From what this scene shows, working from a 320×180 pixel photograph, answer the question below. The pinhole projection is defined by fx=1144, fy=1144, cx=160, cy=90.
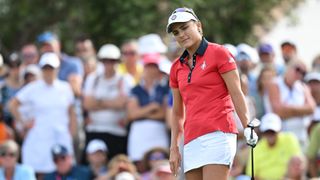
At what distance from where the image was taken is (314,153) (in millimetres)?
15945

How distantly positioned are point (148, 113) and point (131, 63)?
1.38 metres

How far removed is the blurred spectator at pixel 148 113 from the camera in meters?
16.0

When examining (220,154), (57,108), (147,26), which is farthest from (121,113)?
(220,154)

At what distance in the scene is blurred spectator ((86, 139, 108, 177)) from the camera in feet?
52.7

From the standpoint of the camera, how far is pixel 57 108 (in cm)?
1638

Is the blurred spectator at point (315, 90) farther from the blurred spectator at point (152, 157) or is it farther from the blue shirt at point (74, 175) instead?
the blue shirt at point (74, 175)

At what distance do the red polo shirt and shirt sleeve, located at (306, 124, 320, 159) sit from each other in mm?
5430

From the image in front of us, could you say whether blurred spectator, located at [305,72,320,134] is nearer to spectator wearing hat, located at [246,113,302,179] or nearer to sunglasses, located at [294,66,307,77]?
sunglasses, located at [294,66,307,77]

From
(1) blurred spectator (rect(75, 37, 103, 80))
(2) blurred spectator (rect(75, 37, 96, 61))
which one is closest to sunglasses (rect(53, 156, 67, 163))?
(1) blurred spectator (rect(75, 37, 103, 80))

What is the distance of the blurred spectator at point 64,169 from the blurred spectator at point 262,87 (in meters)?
2.68

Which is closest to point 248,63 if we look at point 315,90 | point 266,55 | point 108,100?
point 266,55

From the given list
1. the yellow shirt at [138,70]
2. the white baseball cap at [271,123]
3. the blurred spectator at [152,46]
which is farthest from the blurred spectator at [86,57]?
the white baseball cap at [271,123]

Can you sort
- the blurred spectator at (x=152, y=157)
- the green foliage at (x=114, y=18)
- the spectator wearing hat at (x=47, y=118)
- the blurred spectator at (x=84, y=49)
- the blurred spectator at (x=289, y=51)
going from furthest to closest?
the green foliage at (x=114, y=18)
the blurred spectator at (x=84, y=49)
the blurred spectator at (x=289, y=51)
the spectator wearing hat at (x=47, y=118)
the blurred spectator at (x=152, y=157)

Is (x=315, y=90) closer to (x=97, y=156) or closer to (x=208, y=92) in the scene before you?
(x=97, y=156)
